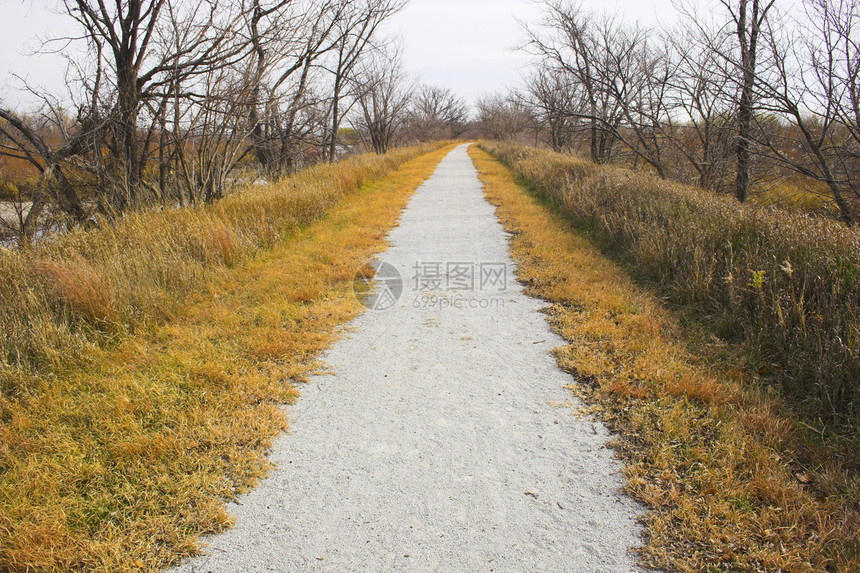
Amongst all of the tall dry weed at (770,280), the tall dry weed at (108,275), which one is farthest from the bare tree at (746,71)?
the tall dry weed at (108,275)

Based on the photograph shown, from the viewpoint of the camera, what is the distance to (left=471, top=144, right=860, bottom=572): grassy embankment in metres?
1.98

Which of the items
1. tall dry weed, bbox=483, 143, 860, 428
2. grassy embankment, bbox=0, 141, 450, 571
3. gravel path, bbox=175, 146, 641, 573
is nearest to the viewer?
gravel path, bbox=175, 146, 641, 573

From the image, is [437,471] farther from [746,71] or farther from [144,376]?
[746,71]

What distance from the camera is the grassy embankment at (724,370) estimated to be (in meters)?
1.98

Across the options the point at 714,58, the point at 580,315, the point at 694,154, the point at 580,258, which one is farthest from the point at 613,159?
the point at 580,315

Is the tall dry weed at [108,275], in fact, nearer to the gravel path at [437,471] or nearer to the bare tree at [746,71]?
the gravel path at [437,471]

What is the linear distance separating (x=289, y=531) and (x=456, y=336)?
2.19 m

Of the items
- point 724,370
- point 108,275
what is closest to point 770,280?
point 724,370

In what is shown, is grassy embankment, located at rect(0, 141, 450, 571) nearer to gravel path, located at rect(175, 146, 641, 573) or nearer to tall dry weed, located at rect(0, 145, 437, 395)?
tall dry weed, located at rect(0, 145, 437, 395)

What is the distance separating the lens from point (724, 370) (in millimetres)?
Result: 3234

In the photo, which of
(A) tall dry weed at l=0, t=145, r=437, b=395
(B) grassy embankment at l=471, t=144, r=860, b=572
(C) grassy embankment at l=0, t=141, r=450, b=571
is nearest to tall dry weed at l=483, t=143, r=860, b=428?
(B) grassy embankment at l=471, t=144, r=860, b=572

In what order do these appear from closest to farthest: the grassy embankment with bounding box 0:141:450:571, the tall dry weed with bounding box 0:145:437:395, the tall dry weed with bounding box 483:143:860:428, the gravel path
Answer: the gravel path → the grassy embankment with bounding box 0:141:450:571 → the tall dry weed with bounding box 483:143:860:428 → the tall dry weed with bounding box 0:145:437:395

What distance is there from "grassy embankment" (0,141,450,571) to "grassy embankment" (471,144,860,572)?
2.00 m

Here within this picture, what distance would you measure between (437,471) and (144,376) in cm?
214
